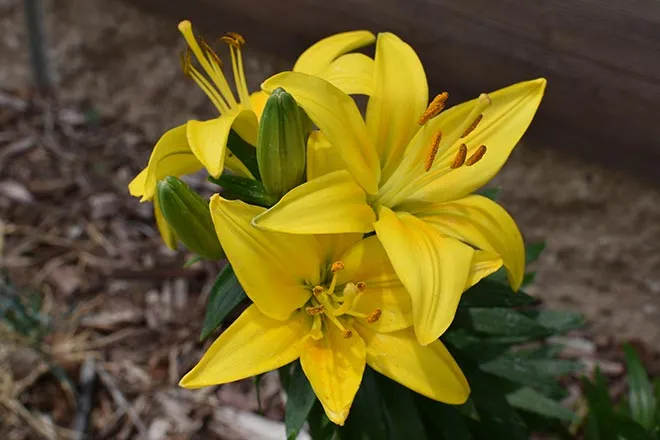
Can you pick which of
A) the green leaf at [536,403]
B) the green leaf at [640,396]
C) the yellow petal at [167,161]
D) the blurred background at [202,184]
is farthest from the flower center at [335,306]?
the blurred background at [202,184]

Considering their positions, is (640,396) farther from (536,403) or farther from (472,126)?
(472,126)

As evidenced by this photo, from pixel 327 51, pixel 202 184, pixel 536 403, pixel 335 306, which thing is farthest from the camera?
pixel 202 184

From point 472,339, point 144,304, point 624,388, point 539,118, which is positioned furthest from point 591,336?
point 144,304

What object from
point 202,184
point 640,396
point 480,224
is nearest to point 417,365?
point 480,224

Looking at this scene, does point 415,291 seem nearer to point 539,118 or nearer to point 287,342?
point 287,342

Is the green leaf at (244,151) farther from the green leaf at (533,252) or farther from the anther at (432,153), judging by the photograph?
the green leaf at (533,252)

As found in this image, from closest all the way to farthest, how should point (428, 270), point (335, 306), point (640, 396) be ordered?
point (428, 270) → point (335, 306) → point (640, 396)

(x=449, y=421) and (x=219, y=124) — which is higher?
(x=219, y=124)

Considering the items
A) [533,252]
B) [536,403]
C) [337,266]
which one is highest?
[337,266]
